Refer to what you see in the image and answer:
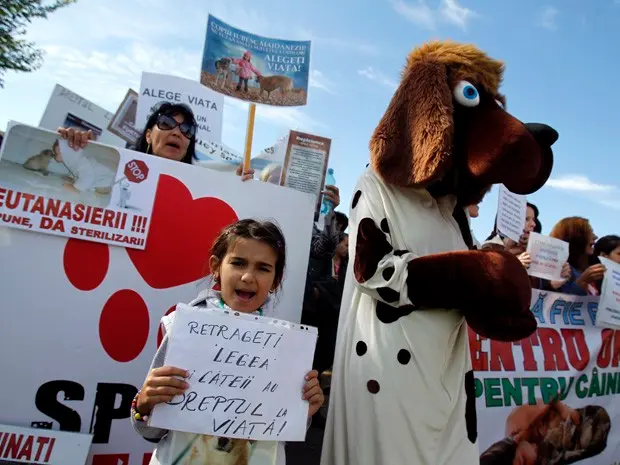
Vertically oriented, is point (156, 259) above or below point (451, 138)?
below

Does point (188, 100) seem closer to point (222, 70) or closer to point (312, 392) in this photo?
point (222, 70)

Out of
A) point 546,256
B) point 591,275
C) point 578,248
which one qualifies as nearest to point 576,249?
point 578,248

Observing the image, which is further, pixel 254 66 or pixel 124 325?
pixel 254 66

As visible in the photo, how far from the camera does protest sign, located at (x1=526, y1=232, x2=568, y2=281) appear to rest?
9.82 feet

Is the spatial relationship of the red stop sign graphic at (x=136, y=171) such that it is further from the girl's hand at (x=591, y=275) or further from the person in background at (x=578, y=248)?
the girl's hand at (x=591, y=275)

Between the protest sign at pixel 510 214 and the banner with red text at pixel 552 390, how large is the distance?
0.47 metres

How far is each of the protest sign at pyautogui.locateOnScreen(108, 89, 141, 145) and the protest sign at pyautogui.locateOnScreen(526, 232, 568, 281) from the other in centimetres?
258

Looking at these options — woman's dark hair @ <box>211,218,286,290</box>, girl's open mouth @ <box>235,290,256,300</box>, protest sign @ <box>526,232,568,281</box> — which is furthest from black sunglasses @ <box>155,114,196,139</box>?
protest sign @ <box>526,232,568,281</box>

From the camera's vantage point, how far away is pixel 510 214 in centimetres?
299

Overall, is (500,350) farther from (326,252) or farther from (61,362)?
(61,362)

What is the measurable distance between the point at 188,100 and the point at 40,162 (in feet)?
3.74

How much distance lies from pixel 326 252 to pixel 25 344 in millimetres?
1521

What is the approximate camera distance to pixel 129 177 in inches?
84.0

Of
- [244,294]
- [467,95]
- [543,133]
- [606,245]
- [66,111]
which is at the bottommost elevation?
[244,294]
